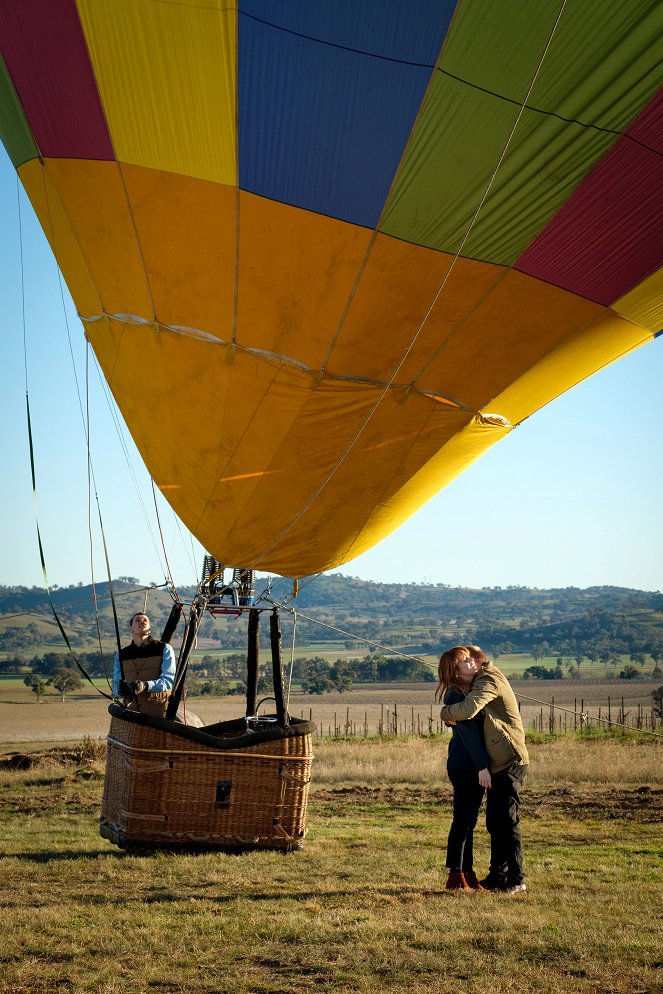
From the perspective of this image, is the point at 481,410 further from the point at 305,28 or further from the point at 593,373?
the point at 305,28

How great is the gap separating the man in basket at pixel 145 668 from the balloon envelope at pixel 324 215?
3.01 ft

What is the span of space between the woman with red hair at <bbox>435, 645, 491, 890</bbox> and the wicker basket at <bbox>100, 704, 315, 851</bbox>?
1.38 metres

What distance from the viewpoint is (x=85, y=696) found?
226ft

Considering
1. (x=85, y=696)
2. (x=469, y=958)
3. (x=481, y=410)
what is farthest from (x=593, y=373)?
(x=85, y=696)

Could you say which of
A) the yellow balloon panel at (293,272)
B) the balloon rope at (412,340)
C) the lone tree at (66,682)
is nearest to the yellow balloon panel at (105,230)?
the yellow balloon panel at (293,272)

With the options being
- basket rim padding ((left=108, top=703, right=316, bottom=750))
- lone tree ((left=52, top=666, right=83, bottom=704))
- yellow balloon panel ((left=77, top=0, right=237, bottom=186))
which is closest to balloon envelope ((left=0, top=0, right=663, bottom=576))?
yellow balloon panel ((left=77, top=0, right=237, bottom=186))

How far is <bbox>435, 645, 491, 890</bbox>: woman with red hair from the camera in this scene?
5.86 metres

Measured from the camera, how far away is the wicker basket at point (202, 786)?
21.7 feet

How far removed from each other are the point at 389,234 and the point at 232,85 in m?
1.32

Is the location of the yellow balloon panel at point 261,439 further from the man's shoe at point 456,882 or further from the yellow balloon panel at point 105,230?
the man's shoe at point 456,882

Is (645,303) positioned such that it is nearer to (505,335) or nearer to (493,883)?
(505,335)

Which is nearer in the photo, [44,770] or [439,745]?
[44,770]

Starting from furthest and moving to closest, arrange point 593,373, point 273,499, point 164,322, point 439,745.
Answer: point 439,745
point 593,373
point 273,499
point 164,322

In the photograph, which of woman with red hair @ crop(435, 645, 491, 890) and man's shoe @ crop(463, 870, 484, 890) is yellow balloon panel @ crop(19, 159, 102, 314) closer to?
woman with red hair @ crop(435, 645, 491, 890)
